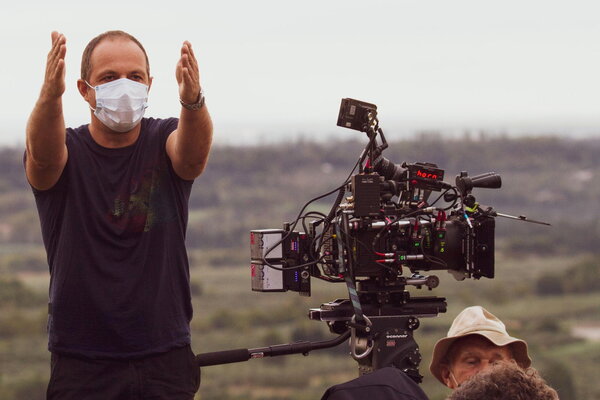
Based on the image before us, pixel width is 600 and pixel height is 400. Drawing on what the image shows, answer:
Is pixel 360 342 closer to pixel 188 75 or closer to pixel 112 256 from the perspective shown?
pixel 112 256

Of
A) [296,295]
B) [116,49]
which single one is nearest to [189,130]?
[116,49]

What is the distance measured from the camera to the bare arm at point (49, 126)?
471cm

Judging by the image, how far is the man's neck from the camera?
5.03 m

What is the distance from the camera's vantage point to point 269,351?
5.75m

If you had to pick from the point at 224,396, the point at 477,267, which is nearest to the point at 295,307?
the point at 224,396

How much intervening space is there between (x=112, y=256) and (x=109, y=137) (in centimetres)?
55

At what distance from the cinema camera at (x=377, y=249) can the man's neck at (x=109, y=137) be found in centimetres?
107

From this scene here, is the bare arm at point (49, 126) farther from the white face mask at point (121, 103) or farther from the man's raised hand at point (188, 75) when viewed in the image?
the man's raised hand at point (188, 75)

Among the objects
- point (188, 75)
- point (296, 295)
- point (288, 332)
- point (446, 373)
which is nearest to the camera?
point (188, 75)

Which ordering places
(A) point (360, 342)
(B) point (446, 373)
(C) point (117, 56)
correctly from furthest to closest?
1. (A) point (360, 342)
2. (B) point (446, 373)
3. (C) point (117, 56)

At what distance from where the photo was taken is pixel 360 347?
19.3 feet

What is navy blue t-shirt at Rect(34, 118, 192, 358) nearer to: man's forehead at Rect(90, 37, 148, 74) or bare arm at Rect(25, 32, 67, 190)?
bare arm at Rect(25, 32, 67, 190)

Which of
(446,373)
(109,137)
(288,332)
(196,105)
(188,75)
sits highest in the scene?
(188,75)

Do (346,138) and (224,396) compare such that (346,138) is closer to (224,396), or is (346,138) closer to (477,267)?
(224,396)
